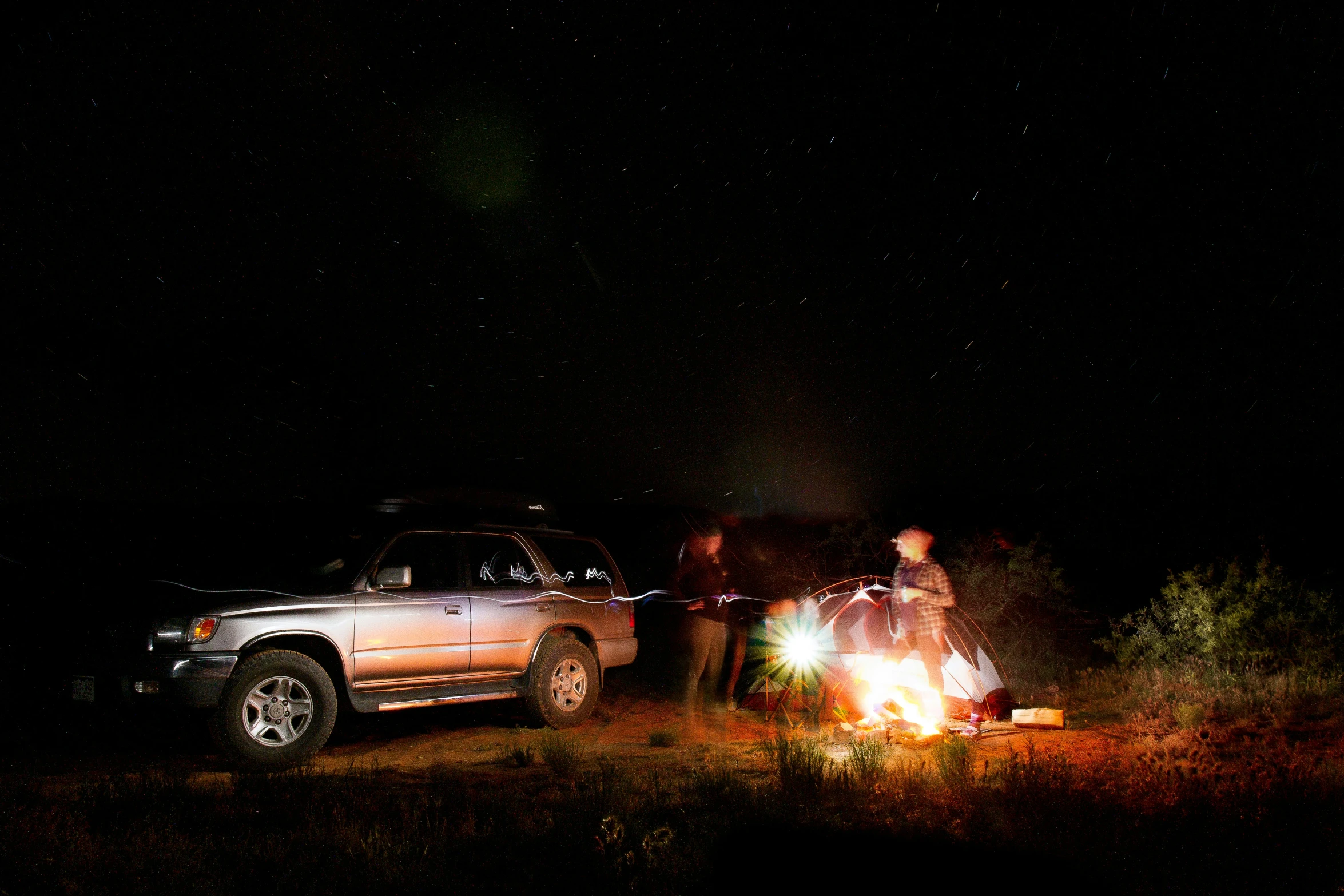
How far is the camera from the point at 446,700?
7426 millimetres

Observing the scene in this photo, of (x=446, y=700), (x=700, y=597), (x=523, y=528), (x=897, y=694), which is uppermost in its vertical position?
(x=523, y=528)

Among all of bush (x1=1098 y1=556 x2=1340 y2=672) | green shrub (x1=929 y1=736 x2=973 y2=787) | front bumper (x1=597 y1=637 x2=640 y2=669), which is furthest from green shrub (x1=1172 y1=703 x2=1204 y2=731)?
front bumper (x1=597 y1=637 x2=640 y2=669)

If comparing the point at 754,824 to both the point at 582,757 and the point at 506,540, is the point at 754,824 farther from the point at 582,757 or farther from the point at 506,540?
the point at 506,540

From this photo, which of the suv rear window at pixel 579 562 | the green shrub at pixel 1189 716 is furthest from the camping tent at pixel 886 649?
the suv rear window at pixel 579 562

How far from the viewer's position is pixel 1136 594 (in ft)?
61.7

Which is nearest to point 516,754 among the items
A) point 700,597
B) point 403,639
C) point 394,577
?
point 403,639

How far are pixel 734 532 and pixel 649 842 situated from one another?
27.2 metres

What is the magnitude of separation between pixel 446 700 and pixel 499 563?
1.34 meters

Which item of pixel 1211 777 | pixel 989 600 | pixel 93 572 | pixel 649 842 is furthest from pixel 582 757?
pixel 989 600

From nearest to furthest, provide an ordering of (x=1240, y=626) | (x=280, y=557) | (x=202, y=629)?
(x=202, y=629) → (x=280, y=557) → (x=1240, y=626)

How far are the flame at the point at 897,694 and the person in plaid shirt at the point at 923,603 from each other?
206 mm

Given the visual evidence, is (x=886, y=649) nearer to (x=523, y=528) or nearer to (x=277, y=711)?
(x=523, y=528)

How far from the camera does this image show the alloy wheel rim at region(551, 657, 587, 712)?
839 centimetres

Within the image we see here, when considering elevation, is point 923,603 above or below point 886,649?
above
